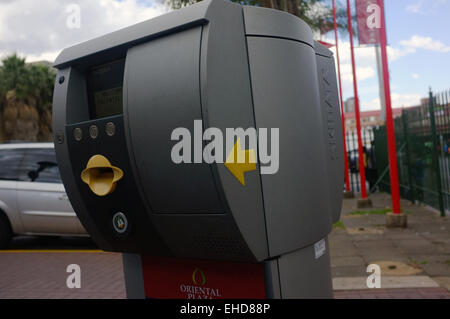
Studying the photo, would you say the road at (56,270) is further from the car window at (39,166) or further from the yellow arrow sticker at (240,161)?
the yellow arrow sticker at (240,161)

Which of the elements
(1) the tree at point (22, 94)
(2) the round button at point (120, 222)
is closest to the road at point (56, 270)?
(2) the round button at point (120, 222)

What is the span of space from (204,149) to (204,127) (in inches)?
2.9

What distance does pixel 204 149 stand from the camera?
4.95 feet

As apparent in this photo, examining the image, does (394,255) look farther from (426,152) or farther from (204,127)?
(204,127)

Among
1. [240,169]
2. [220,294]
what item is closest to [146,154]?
[240,169]

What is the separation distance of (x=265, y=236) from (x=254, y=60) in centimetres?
64

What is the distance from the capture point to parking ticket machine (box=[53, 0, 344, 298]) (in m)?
1.56

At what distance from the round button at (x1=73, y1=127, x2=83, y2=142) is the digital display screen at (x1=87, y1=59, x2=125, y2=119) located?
0.15 metres

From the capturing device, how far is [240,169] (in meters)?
1.57

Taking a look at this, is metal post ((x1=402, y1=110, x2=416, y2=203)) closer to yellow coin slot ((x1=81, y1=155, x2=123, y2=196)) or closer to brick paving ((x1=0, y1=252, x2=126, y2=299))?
brick paving ((x1=0, y1=252, x2=126, y2=299))

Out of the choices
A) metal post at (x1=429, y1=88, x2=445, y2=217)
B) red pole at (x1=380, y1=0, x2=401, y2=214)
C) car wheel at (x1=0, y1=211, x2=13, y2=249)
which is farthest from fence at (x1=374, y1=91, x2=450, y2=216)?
car wheel at (x1=0, y1=211, x2=13, y2=249)

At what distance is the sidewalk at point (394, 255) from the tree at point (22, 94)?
26.2 meters

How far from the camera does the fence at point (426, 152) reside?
795cm

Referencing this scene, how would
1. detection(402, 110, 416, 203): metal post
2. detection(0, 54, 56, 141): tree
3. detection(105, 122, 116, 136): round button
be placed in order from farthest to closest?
detection(0, 54, 56, 141): tree, detection(402, 110, 416, 203): metal post, detection(105, 122, 116, 136): round button
